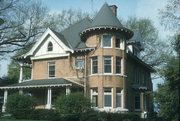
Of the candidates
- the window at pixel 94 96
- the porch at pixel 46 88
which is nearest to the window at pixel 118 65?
the window at pixel 94 96

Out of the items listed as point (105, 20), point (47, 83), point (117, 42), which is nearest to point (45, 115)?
point (47, 83)

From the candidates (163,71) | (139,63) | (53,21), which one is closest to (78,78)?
(139,63)

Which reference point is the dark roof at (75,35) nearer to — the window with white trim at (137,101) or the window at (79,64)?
the window at (79,64)

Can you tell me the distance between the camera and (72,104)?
2794 cm

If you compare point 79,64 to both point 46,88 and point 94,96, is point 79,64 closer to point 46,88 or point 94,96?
point 94,96

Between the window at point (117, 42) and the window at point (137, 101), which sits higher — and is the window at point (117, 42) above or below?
above

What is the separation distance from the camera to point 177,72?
1942 cm

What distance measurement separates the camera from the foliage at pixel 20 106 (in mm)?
29281

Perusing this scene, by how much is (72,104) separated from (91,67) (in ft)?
19.9

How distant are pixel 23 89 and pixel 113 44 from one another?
10102 mm

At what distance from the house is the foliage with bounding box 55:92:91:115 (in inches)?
101

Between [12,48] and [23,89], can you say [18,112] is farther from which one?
[12,48]

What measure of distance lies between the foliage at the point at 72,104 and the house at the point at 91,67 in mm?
2555

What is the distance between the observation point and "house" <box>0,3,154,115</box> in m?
31.8
